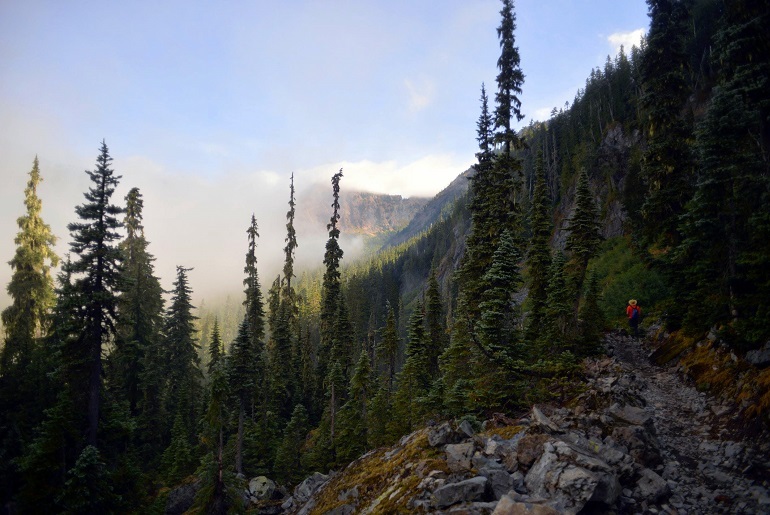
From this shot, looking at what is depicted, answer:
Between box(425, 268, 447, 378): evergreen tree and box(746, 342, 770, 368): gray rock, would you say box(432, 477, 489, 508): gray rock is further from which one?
box(425, 268, 447, 378): evergreen tree

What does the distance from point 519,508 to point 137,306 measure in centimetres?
4138

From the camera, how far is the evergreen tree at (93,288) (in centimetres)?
1953

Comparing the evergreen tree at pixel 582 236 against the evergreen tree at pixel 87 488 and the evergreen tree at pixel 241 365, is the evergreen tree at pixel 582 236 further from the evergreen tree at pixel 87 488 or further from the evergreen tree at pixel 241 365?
the evergreen tree at pixel 241 365

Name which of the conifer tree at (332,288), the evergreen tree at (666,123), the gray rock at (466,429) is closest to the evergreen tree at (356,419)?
the conifer tree at (332,288)

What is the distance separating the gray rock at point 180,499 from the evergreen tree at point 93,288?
1266 centimetres

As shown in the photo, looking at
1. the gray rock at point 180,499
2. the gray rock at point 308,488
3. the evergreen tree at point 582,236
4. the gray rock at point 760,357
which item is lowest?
the gray rock at point 180,499

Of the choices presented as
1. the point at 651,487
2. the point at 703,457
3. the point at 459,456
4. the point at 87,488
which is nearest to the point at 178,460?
the point at 87,488

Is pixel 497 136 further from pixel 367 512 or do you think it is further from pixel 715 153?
pixel 367 512

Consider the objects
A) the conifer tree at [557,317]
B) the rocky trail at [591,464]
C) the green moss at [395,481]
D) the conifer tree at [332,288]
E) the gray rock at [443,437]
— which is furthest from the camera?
the conifer tree at [332,288]

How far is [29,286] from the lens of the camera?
29094 mm

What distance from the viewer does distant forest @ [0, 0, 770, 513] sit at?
13883mm

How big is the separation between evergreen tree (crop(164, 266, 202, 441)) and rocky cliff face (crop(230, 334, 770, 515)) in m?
34.4

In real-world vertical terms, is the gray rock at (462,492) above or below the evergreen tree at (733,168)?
below

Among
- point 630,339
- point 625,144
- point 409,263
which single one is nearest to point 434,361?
point 630,339
